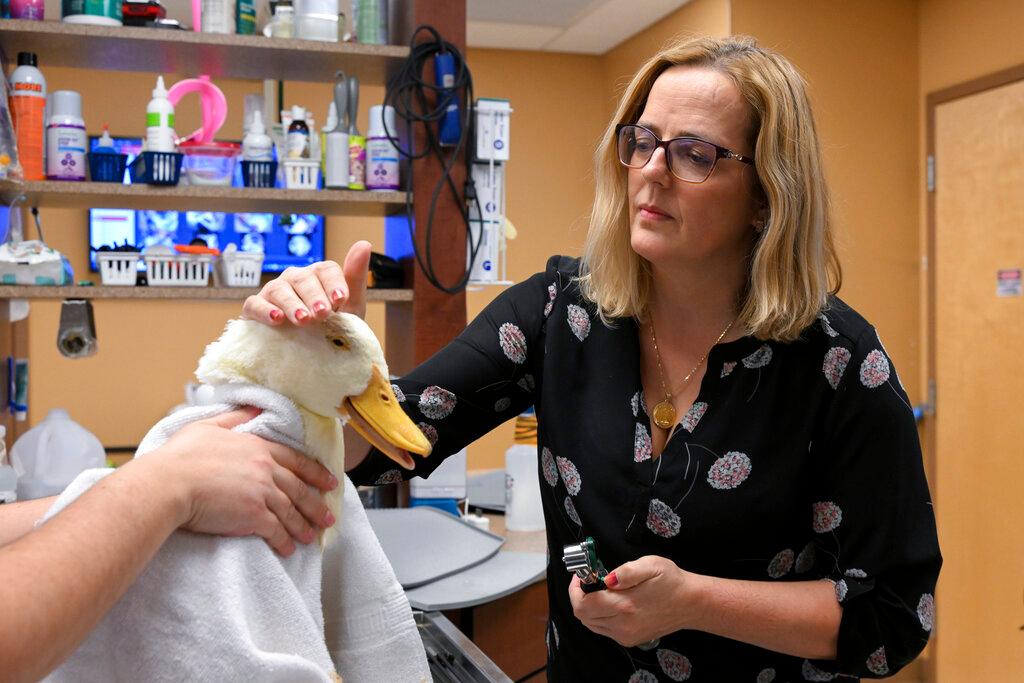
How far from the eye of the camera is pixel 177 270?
2.45 meters

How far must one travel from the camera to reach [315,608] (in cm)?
80

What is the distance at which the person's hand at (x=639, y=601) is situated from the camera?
3.57ft

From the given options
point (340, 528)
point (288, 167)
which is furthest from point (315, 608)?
point (288, 167)

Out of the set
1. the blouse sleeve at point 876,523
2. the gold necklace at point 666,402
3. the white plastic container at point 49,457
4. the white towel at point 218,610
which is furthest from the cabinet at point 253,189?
the white towel at point 218,610

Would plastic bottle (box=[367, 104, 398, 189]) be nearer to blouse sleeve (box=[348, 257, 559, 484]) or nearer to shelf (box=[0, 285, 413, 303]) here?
shelf (box=[0, 285, 413, 303])

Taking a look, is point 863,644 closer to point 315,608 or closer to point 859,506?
point 859,506

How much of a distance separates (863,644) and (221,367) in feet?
2.76

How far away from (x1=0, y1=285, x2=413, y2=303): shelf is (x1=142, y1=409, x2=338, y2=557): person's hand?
1702 mm

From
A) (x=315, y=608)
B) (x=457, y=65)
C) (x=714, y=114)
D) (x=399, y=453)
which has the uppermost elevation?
(x=457, y=65)

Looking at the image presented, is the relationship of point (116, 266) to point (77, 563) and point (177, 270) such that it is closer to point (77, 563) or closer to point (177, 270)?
point (177, 270)

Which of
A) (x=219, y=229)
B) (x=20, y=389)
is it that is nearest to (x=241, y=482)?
(x=20, y=389)

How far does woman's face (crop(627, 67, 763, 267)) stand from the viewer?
50.4 inches

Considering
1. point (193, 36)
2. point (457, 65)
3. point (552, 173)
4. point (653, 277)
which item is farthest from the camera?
point (552, 173)

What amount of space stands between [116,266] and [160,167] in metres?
0.28
